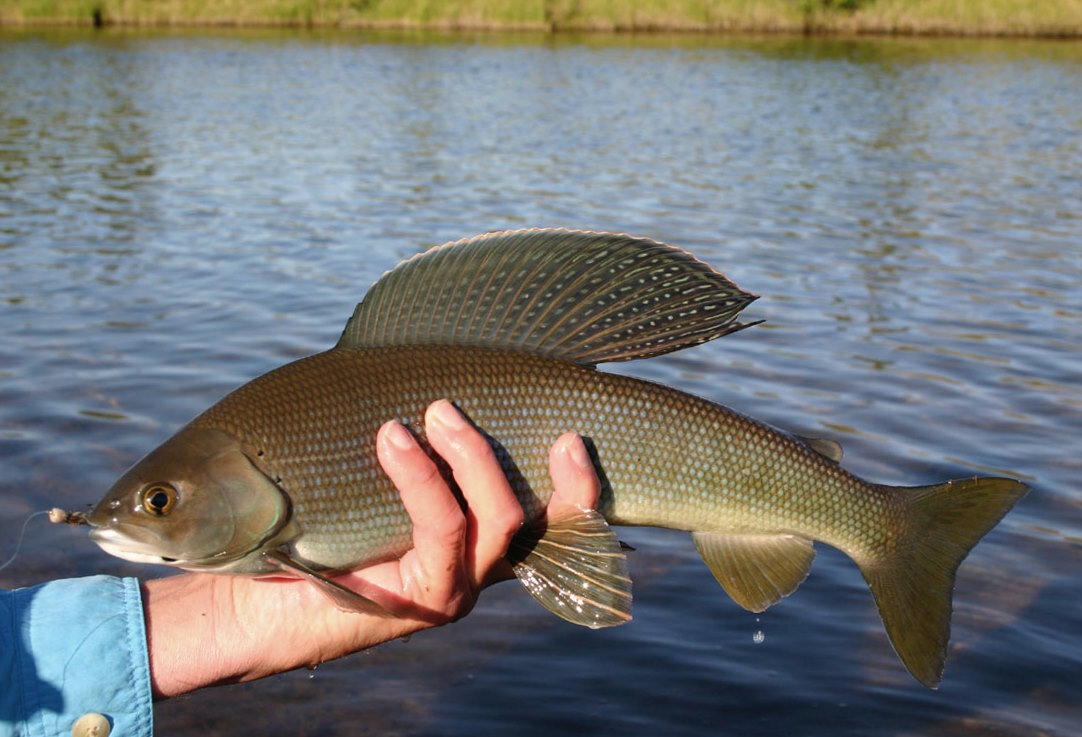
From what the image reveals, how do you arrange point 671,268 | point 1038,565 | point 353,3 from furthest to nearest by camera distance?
point 353,3 < point 1038,565 < point 671,268

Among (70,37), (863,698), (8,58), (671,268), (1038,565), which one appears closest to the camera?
(671,268)

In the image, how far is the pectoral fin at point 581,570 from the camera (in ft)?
9.25

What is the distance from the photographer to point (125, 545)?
262 cm

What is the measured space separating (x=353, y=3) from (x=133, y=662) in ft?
169

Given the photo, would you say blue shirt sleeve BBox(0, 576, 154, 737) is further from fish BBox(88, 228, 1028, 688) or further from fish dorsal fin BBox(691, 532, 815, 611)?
fish dorsal fin BBox(691, 532, 815, 611)

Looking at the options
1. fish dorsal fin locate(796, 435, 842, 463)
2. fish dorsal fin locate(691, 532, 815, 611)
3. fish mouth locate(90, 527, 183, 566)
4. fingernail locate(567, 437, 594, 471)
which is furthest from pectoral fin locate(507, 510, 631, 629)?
fish mouth locate(90, 527, 183, 566)

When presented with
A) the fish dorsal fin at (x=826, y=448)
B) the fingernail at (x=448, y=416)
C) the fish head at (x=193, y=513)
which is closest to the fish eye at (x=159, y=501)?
the fish head at (x=193, y=513)

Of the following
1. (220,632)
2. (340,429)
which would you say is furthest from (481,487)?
(220,632)

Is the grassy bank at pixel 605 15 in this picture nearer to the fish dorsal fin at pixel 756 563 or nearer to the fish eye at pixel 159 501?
the fish dorsal fin at pixel 756 563

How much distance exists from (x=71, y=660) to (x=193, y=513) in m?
0.55

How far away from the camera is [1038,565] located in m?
6.39

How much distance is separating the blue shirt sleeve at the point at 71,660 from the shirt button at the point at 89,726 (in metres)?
0.02

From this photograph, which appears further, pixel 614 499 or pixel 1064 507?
pixel 1064 507

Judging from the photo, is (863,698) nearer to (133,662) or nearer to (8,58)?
(133,662)
